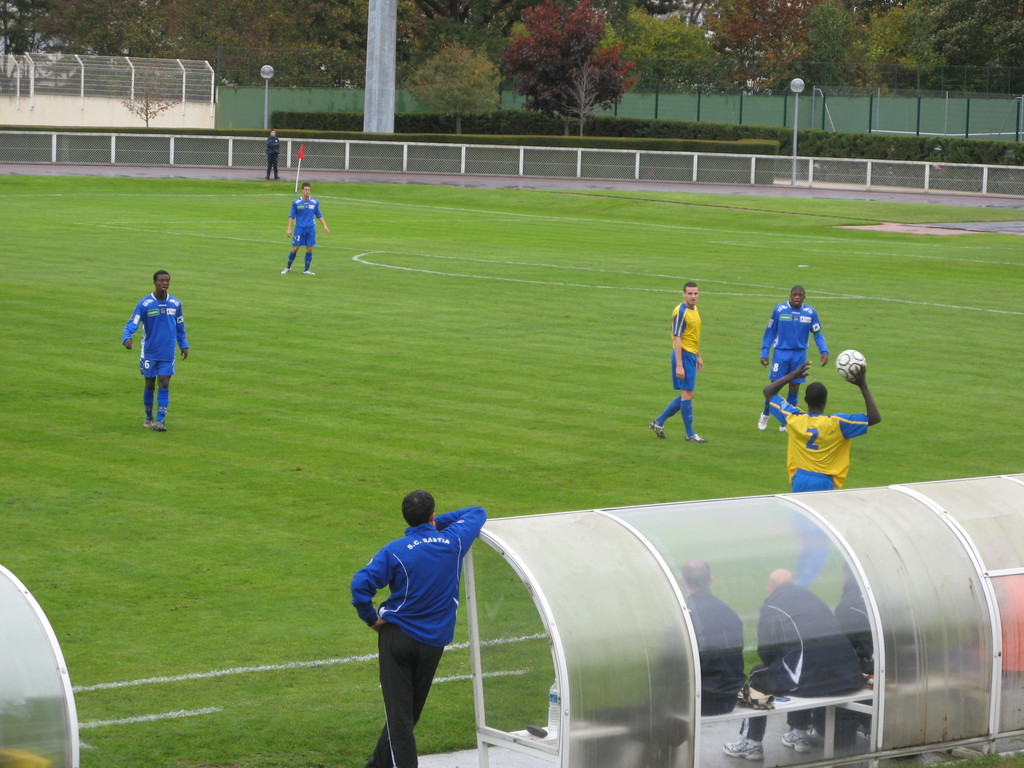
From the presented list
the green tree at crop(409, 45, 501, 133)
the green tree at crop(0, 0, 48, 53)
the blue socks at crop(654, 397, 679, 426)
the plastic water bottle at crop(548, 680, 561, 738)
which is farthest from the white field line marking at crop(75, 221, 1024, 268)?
the green tree at crop(0, 0, 48, 53)

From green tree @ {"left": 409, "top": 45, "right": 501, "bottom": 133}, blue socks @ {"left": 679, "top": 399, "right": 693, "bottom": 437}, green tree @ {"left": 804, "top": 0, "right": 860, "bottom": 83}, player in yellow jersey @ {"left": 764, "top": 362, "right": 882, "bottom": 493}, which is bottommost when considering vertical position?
blue socks @ {"left": 679, "top": 399, "right": 693, "bottom": 437}

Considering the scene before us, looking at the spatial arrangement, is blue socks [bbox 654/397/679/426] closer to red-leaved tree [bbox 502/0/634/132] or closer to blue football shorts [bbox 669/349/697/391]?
blue football shorts [bbox 669/349/697/391]

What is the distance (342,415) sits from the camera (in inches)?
763

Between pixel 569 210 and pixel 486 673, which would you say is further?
pixel 569 210

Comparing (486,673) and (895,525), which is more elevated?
(895,525)

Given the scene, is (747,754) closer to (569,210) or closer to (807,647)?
(807,647)

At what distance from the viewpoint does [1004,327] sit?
1117 inches

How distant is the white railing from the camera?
58156 millimetres

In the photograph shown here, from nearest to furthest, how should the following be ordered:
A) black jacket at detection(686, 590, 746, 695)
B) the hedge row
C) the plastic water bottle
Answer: black jacket at detection(686, 590, 746, 695)
the plastic water bottle
the hedge row

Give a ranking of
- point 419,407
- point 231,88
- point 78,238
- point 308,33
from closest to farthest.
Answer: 1. point 419,407
2. point 78,238
3. point 231,88
4. point 308,33

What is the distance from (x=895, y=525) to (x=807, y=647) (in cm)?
100

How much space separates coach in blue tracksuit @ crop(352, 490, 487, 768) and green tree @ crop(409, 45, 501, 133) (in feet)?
223

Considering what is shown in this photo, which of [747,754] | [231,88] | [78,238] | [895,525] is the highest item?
[231,88]

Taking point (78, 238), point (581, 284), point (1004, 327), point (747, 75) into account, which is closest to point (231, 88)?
point (747, 75)
